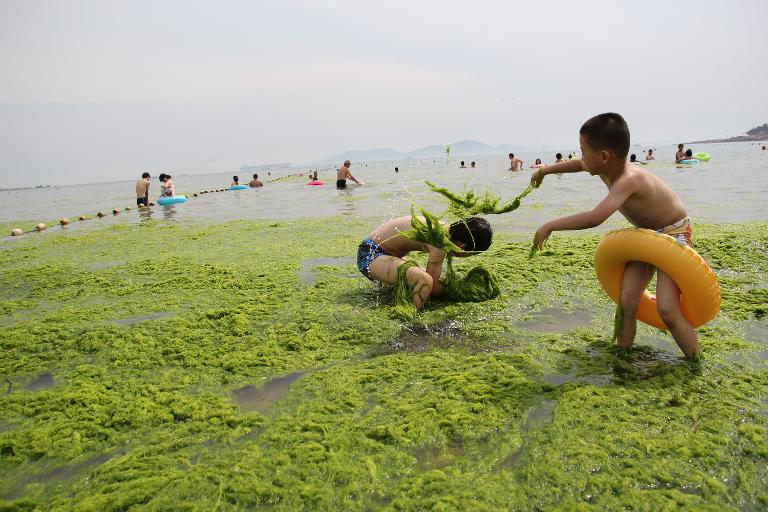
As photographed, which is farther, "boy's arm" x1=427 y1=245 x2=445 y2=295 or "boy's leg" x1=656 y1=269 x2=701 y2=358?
"boy's arm" x1=427 y1=245 x2=445 y2=295

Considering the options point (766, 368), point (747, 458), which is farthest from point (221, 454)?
point (766, 368)

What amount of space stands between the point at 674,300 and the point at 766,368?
2.35ft

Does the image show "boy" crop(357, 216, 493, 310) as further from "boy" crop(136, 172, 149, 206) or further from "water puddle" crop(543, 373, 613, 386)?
"boy" crop(136, 172, 149, 206)

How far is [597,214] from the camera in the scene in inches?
121

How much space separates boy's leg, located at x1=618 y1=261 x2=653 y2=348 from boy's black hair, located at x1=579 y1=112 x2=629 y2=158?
804 millimetres

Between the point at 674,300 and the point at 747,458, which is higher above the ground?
the point at 674,300

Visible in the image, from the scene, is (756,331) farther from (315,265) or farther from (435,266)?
(315,265)

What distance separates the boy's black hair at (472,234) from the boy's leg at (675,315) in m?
1.58

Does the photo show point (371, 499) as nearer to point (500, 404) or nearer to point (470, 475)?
point (470, 475)

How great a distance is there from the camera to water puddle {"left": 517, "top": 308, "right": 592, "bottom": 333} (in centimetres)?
420

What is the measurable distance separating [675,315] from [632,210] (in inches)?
30.1

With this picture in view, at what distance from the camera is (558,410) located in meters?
2.76

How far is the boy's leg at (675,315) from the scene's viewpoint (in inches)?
126

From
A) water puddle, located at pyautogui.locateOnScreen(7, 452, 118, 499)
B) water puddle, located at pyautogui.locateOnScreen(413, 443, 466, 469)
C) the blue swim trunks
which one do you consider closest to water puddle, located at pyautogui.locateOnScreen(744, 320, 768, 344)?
water puddle, located at pyautogui.locateOnScreen(413, 443, 466, 469)
